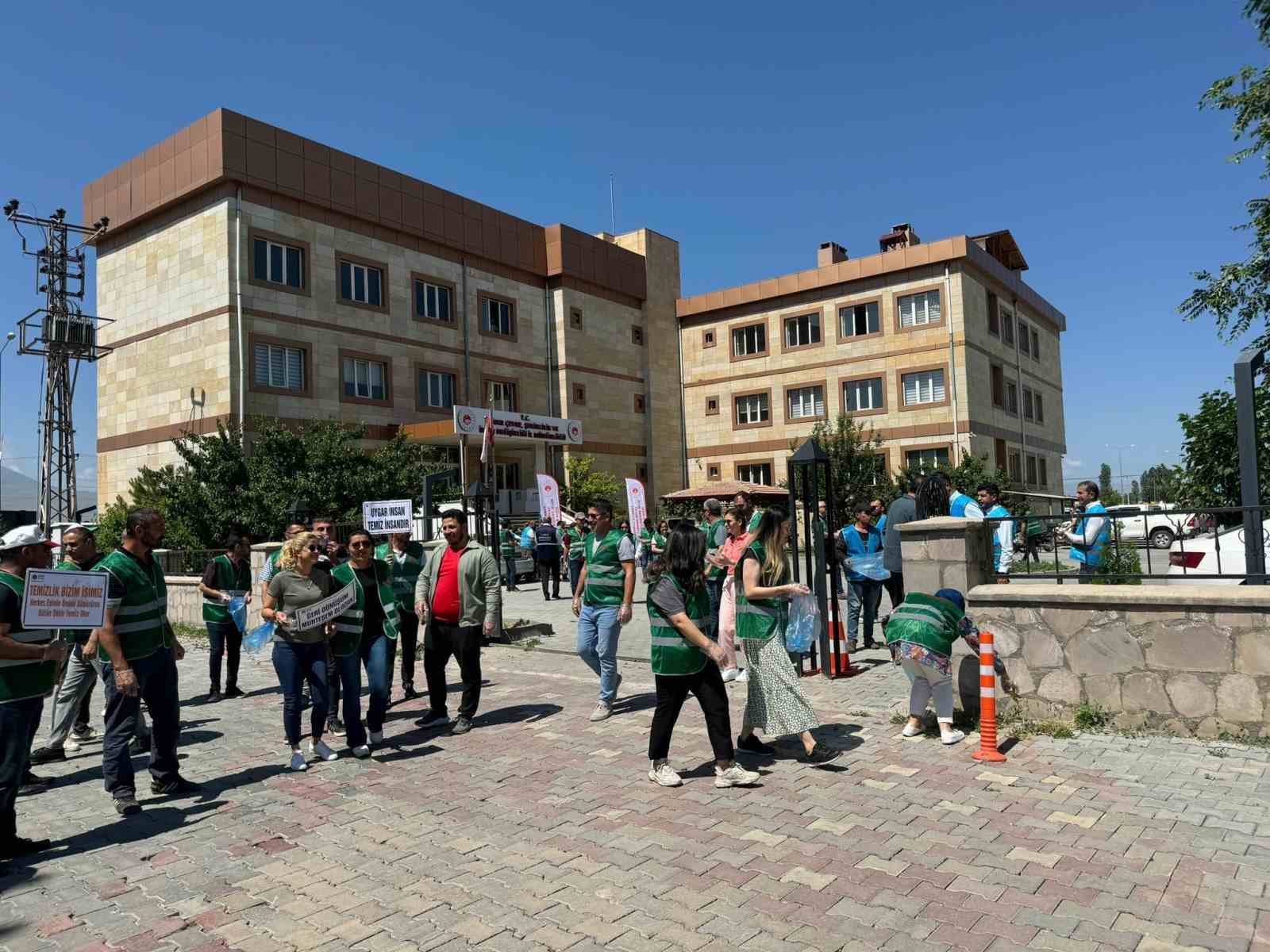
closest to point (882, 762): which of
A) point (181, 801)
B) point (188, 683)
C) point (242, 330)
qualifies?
point (181, 801)

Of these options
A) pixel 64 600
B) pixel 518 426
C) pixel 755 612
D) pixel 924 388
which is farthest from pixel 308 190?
pixel 755 612

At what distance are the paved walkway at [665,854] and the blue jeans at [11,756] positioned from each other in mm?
327

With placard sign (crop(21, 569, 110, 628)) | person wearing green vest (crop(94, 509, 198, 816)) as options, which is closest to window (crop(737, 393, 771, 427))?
person wearing green vest (crop(94, 509, 198, 816))

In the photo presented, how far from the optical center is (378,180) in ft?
104

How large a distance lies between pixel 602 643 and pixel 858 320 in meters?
33.8

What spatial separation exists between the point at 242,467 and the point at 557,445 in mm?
16495

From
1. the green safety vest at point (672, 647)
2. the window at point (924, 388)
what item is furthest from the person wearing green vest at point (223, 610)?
the window at point (924, 388)

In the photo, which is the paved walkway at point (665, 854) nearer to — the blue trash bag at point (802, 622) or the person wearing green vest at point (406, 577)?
the blue trash bag at point (802, 622)

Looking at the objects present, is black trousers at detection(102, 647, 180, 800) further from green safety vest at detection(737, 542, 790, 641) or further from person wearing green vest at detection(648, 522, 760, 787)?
green safety vest at detection(737, 542, 790, 641)

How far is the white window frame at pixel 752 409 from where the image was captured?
137 ft

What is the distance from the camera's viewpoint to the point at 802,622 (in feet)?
23.2

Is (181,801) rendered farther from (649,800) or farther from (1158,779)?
(1158,779)

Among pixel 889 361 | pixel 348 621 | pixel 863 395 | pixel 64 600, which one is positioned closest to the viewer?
pixel 64 600

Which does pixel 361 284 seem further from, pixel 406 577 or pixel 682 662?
pixel 682 662
